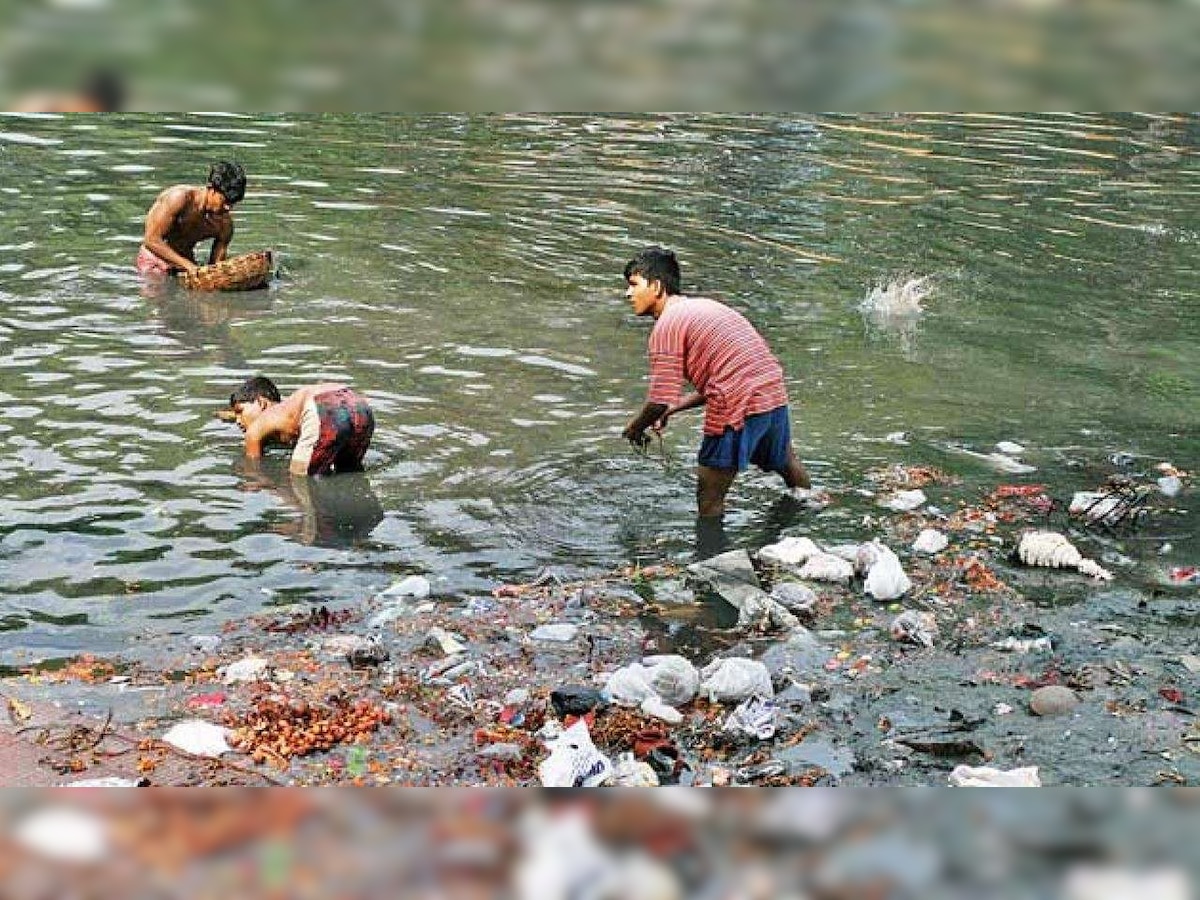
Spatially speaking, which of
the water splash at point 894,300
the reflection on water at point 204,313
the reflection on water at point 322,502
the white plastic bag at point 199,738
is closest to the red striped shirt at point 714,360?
the reflection on water at point 322,502

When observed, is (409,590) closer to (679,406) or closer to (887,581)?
(679,406)

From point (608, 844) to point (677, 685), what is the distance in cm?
411

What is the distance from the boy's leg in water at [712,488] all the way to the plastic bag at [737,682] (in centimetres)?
194

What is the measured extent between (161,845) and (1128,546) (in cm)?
631

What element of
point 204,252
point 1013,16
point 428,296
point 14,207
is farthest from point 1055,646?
point 14,207

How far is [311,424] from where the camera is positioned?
7430 mm

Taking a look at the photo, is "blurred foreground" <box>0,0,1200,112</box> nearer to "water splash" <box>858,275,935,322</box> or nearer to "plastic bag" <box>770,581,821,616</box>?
"plastic bag" <box>770,581,821,616</box>

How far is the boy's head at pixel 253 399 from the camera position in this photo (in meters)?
7.77

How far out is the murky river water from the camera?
6.75m

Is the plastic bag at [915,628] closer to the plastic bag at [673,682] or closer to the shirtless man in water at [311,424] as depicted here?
the plastic bag at [673,682]

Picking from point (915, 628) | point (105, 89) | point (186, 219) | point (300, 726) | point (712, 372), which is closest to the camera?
point (105, 89)

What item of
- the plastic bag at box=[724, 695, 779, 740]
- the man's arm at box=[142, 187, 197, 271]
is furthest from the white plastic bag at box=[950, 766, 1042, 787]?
the man's arm at box=[142, 187, 197, 271]

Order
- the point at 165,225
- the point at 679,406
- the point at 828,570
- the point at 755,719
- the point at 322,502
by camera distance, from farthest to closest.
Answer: the point at 165,225
the point at 322,502
the point at 679,406
the point at 828,570
the point at 755,719

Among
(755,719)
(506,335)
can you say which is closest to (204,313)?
(506,335)
